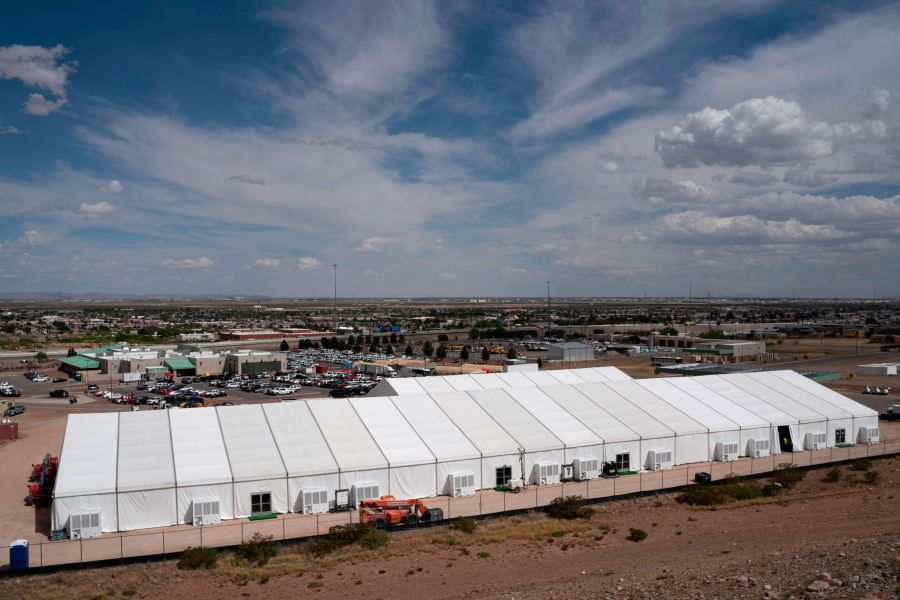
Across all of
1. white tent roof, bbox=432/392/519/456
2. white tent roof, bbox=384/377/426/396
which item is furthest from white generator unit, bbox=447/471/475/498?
white tent roof, bbox=384/377/426/396

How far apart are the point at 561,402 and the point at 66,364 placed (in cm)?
6980

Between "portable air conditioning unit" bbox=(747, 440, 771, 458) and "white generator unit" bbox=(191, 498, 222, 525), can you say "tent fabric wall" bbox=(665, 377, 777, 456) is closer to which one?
"portable air conditioning unit" bbox=(747, 440, 771, 458)

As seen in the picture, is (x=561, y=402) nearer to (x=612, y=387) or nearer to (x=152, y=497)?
(x=612, y=387)

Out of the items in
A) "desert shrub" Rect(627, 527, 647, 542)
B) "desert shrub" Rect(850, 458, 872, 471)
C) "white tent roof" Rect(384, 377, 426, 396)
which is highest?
"white tent roof" Rect(384, 377, 426, 396)

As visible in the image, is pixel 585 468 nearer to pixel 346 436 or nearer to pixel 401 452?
pixel 401 452

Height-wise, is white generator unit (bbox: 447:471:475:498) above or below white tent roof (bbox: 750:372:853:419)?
below

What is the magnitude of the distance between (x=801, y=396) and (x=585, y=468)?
1846 cm

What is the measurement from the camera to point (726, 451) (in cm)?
3428

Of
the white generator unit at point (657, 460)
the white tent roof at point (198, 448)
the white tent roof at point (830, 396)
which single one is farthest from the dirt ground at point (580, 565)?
the white tent roof at point (830, 396)

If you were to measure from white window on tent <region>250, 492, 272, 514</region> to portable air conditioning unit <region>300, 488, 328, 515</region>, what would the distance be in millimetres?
1304

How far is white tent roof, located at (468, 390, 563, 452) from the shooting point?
3067cm

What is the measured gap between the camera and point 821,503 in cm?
2767

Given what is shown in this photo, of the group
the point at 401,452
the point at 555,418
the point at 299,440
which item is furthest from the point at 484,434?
the point at 299,440

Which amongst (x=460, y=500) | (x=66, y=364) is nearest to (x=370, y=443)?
(x=460, y=500)
